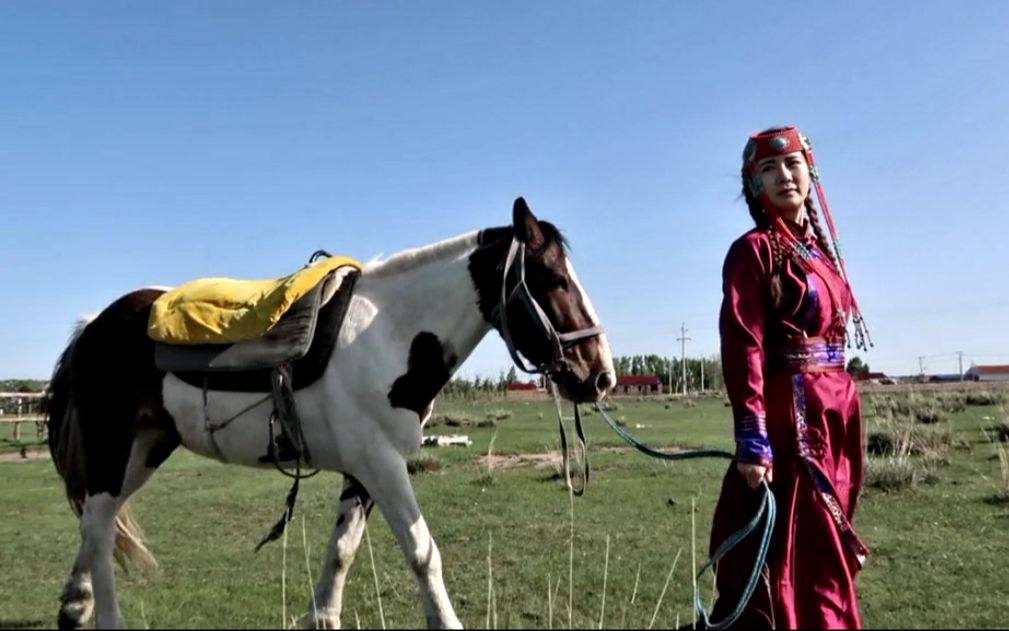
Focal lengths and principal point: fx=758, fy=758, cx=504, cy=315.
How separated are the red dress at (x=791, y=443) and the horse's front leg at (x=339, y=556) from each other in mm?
1705

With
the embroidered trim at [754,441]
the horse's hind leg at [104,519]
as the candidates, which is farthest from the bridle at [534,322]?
the horse's hind leg at [104,519]

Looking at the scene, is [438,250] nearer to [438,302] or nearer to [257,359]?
[438,302]

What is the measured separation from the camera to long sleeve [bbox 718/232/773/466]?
8.29ft

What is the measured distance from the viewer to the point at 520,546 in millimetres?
6289

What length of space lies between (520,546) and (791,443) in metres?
4.01

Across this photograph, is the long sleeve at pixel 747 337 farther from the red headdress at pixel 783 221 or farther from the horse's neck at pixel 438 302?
the horse's neck at pixel 438 302

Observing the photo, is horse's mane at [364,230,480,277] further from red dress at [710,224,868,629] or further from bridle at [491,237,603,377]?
red dress at [710,224,868,629]

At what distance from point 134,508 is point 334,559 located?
637 centimetres

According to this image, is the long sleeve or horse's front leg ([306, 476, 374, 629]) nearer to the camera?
the long sleeve

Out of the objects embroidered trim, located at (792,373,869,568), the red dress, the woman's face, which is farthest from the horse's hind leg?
the woman's face

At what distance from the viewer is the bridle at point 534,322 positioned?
3111 millimetres

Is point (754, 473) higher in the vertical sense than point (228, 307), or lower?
lower

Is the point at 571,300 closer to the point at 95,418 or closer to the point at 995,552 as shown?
the point at 95,418

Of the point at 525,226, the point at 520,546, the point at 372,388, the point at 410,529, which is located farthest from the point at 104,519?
the point at 520,546
